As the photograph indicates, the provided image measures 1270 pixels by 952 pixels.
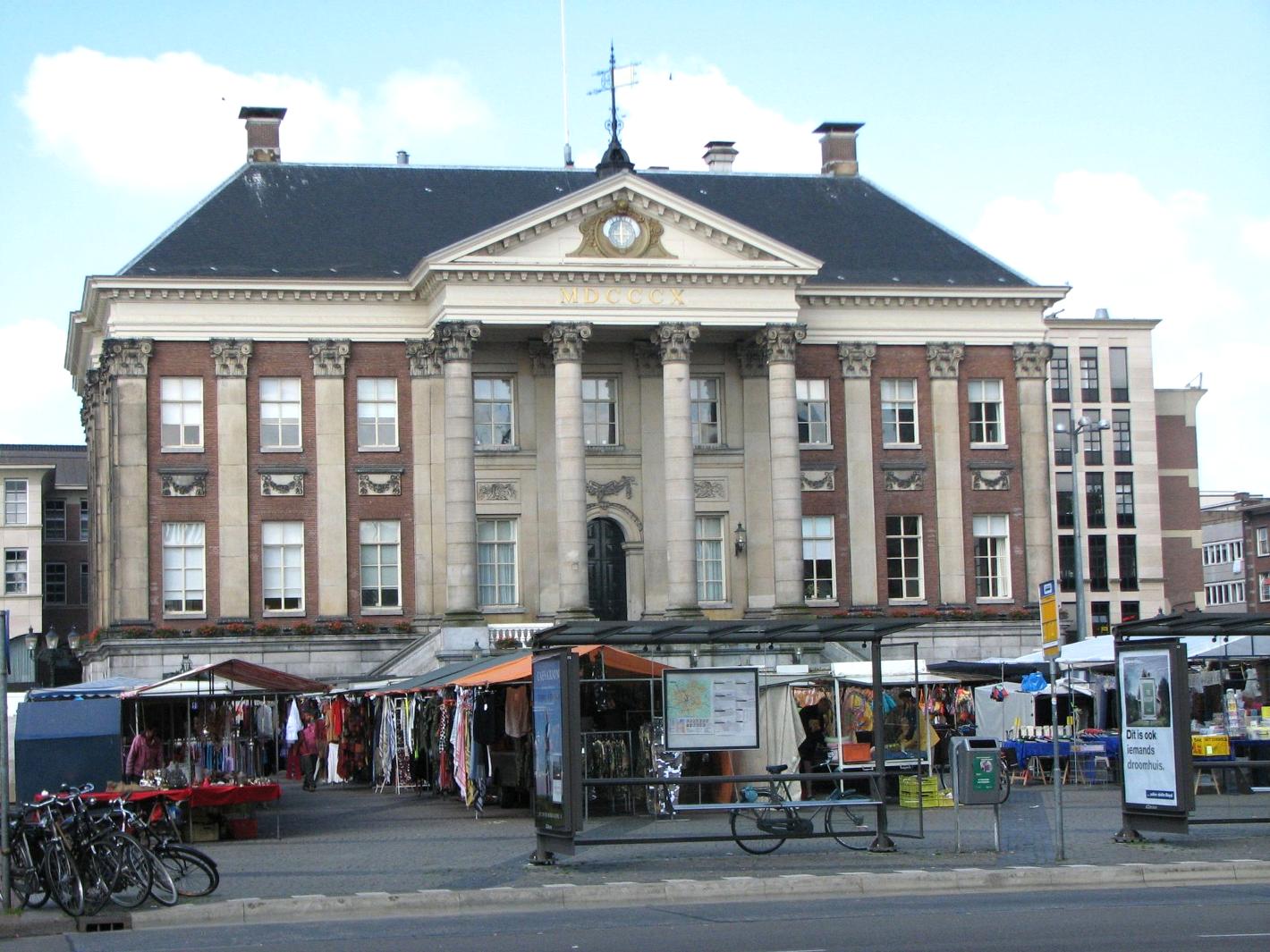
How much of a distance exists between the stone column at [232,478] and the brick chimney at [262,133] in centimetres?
783

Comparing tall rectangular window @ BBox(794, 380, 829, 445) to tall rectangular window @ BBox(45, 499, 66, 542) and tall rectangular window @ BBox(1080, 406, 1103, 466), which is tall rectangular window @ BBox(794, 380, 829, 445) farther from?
tall rectangular window @ BBox(45, 499, 66, 542)

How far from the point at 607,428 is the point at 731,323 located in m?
4.84

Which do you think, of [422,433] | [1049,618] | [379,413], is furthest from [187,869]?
[379,413]

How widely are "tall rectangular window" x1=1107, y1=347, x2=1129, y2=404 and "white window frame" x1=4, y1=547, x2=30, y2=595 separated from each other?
54623 mm

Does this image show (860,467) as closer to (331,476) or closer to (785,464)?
(785,464)

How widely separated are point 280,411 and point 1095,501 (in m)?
48.0

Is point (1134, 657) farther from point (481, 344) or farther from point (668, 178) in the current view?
point (668, 178)

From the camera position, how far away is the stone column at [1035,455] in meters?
55.8

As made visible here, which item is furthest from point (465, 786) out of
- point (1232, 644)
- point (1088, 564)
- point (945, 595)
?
point (1088, 564)

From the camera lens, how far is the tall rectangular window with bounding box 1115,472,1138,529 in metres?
89.7

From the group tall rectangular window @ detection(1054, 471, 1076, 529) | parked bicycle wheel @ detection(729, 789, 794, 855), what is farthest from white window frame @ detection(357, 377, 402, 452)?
tall rectangular window @ detection(1054, 471, 1076, 529)

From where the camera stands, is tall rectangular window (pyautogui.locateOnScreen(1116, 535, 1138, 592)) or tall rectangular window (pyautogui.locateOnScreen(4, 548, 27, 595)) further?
tall rectangular window (pyautogui.locateOnScreen(4, 548, 27, 595))

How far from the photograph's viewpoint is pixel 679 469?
51281mm

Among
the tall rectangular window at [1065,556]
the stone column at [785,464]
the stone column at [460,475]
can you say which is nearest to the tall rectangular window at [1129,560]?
the tall rectangular window at [1065,556]
